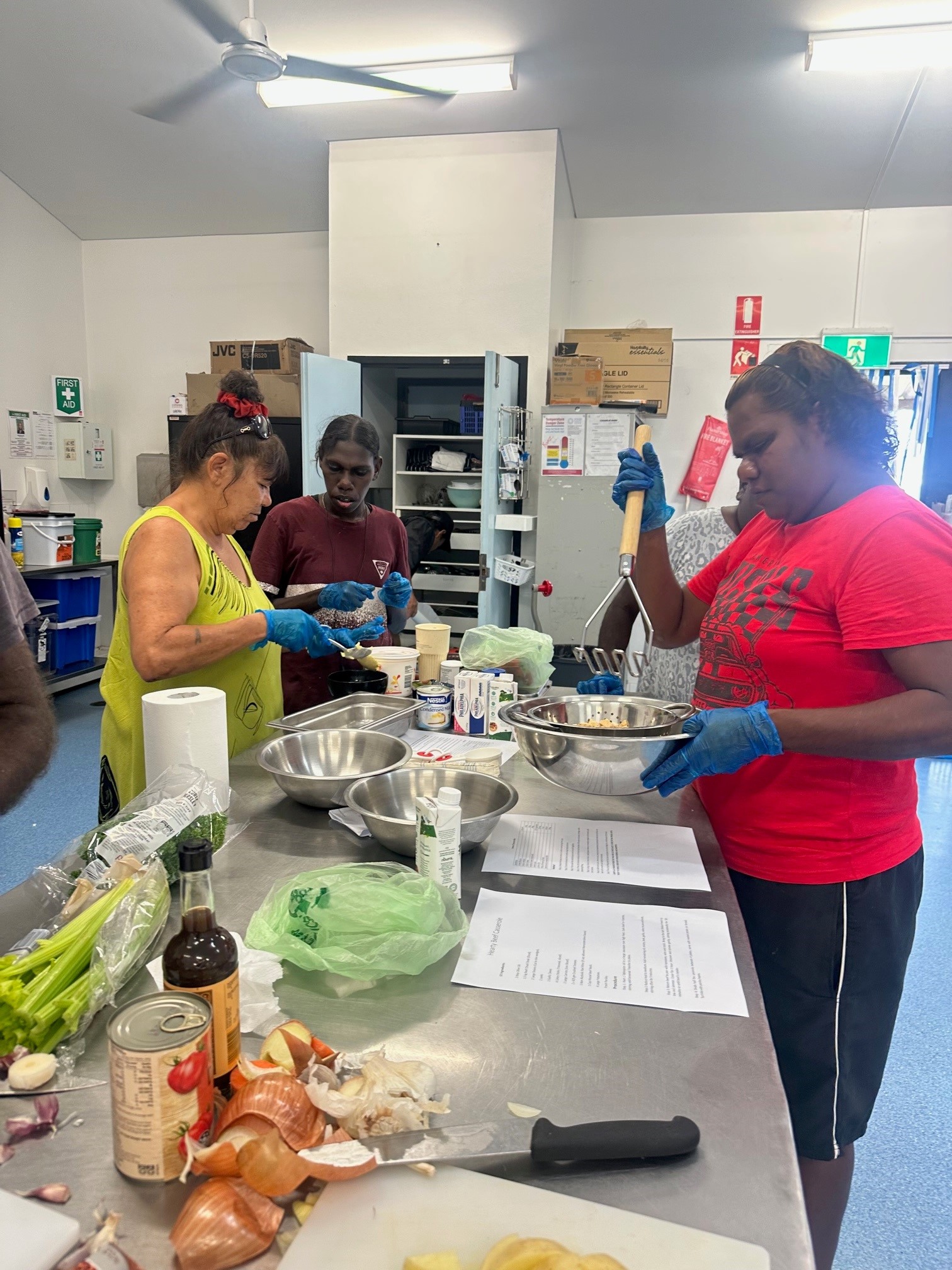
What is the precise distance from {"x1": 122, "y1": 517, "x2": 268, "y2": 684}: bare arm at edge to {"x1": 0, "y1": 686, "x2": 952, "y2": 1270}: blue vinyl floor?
0.41m

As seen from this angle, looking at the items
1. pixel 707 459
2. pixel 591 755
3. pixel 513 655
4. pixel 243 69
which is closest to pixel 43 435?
pixel 243 69

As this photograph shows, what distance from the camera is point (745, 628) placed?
1.37 m

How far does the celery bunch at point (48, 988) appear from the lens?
2.58ft

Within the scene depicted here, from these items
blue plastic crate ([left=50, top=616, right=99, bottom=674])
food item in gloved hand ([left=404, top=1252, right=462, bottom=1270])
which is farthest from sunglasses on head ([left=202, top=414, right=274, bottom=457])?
blue plastic crate ([left=50, top=616, right=99, bottom=674])

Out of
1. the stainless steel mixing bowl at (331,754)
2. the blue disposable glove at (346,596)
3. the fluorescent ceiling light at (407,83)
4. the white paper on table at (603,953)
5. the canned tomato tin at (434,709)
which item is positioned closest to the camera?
the white paper on table at (603,953)

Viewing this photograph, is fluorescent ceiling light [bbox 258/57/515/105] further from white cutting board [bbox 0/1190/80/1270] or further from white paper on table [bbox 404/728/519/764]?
white cutting board [bbox 0/1190/80/1270]

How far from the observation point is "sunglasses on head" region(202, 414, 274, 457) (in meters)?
1.79

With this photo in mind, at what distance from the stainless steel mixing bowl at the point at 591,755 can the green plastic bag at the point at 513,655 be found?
767 millimetres

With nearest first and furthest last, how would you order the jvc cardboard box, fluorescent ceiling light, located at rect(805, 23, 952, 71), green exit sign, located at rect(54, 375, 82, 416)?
fluorescent ceiling light, located at rect(805, 23, 952, 71)
the jvc cardboard box
green exit sign, located at rect(54, 375, 82, 416)

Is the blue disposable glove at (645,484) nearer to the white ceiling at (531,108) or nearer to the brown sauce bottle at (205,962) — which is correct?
the brown sauce bottle at (205,962)

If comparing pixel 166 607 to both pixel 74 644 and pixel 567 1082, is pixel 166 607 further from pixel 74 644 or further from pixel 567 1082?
pixel 74 644

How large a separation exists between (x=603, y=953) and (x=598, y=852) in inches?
12.0

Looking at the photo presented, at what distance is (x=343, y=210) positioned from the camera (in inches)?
186

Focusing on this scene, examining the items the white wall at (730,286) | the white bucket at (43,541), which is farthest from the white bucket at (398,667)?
the white bucket at (43,541)
